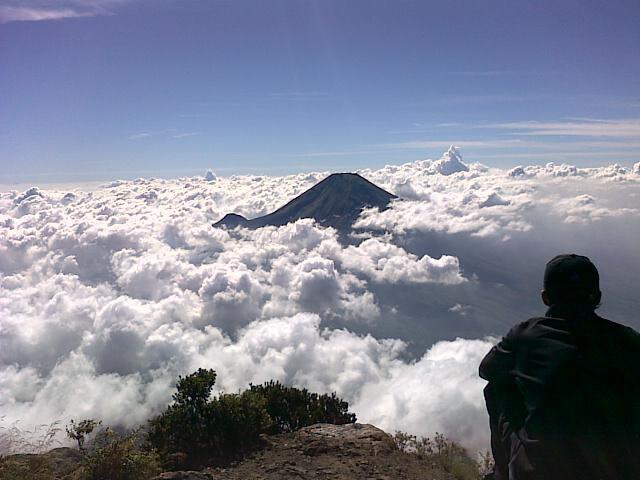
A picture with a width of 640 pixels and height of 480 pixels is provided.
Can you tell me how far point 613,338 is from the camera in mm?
2645

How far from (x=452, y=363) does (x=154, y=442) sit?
581ft

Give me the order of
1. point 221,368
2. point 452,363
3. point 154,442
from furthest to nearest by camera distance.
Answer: point 221,368, point 452,363, point 154,442

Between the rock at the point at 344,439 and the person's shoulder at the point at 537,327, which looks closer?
the person's shoulder at the point at 537,327

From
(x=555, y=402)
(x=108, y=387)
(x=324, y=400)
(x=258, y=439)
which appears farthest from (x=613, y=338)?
(x=108, y=387)

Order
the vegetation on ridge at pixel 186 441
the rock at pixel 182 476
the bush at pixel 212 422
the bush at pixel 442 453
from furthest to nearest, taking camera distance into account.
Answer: the bush at pixel 212 422 < the bush at pixel 442 453 < the vegetation on ridge at pixel 186 441 < the rock at pixel 182 476

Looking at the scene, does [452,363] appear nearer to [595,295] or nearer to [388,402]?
[388,402]

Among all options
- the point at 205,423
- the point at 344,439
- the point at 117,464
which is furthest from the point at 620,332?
the point at 205,423

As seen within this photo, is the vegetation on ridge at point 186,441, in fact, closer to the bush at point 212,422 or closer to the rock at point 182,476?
the bush at point 212,422

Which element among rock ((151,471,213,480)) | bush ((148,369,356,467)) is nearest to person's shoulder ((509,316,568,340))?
rock ((151,471,213,480))

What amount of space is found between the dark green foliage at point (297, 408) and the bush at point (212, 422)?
2 cm

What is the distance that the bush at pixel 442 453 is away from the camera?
7.54 meters

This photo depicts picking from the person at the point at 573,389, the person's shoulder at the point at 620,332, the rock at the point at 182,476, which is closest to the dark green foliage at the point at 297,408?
the rock at the point at 182,476

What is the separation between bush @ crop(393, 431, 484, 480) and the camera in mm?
7535

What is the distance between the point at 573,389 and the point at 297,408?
8441mm
